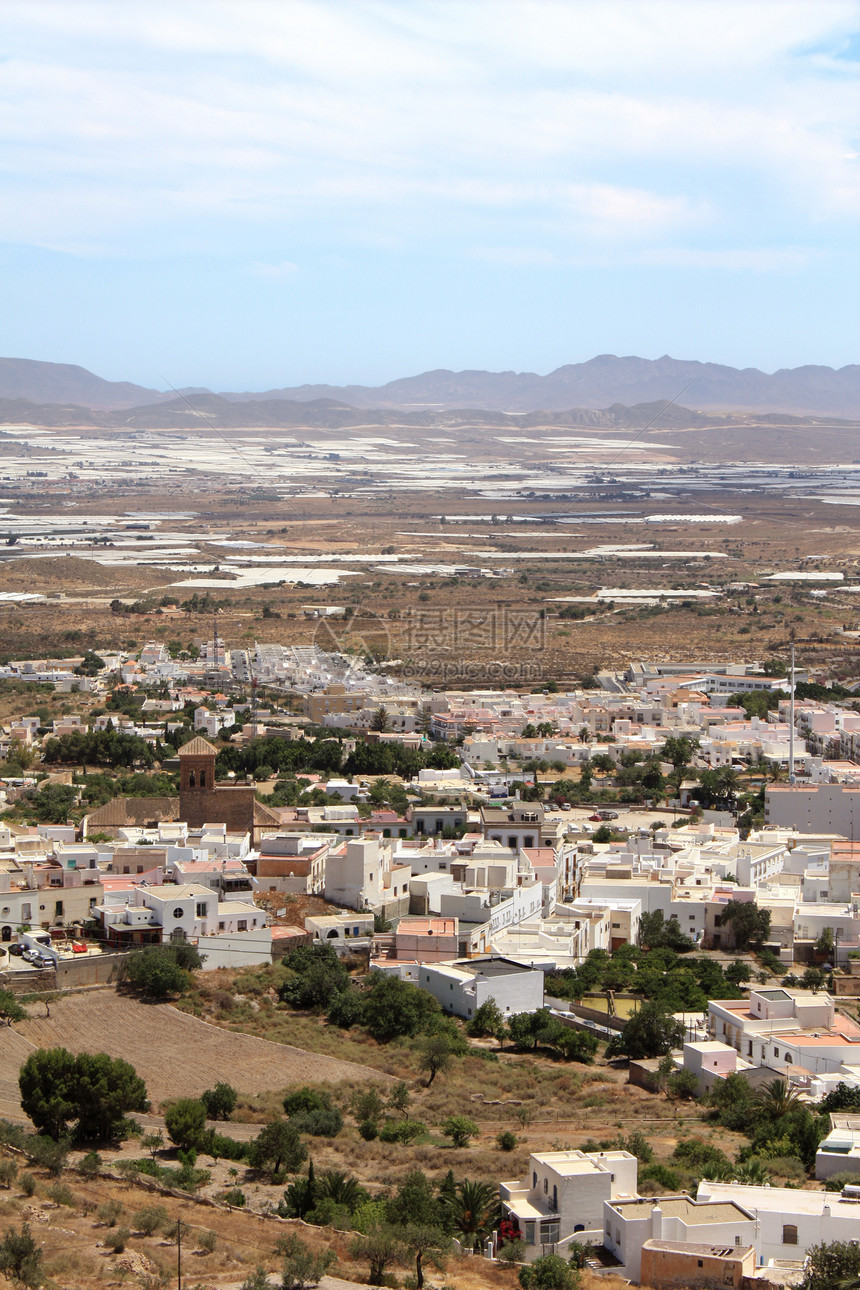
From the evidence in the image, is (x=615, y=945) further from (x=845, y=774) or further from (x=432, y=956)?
(x=845, y=774)

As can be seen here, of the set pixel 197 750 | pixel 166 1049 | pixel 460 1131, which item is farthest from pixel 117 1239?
pixel 197 750

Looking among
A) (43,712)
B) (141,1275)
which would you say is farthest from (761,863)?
(43,712)

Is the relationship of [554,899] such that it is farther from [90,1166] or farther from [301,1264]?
[301,1264]

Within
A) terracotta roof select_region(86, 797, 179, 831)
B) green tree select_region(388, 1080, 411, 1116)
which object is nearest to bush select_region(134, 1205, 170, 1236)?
green tree select_region(388, 1080, 411, 1116)

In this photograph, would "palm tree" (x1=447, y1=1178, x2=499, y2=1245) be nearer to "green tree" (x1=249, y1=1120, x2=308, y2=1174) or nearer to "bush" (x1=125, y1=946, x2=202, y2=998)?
"green tree" (x1=249, y1=1120, x2=308, y2=1174)

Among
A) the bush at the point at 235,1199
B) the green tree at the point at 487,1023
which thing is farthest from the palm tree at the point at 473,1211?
the green tree at the point at 487,1023

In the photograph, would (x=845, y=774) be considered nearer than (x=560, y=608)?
Yes
